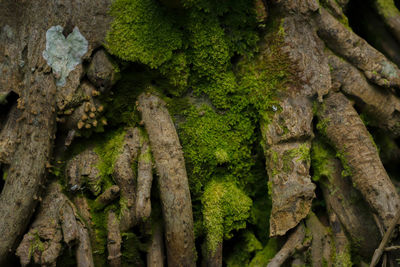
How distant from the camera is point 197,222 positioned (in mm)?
3438

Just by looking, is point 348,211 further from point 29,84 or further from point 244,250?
point 29,84

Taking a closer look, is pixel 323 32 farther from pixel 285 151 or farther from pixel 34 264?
pixel 34 264

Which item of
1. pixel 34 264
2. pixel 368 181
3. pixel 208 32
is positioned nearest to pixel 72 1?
pixel 208 32

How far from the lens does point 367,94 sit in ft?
12.1

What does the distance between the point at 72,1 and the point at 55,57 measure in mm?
469

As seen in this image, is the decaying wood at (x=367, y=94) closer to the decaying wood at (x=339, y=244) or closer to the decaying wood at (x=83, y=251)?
the decaying wood at (x=339, y=244)

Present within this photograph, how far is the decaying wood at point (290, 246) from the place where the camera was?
10.4 feet

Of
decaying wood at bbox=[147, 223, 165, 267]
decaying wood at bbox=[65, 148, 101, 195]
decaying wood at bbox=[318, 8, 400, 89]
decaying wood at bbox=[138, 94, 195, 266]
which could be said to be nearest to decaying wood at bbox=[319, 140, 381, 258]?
decaying wood at bbox=[318, 8, 400, 89]

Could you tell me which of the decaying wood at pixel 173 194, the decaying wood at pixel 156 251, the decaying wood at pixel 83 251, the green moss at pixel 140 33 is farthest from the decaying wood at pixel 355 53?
the decaying wood at pixel 83 251

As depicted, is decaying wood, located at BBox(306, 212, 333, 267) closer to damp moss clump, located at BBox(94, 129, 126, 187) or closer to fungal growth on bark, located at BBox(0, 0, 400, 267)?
fungal growth on bark, located at BBox(0, 0, 400, 267)

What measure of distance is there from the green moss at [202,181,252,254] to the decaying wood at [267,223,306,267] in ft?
1.29

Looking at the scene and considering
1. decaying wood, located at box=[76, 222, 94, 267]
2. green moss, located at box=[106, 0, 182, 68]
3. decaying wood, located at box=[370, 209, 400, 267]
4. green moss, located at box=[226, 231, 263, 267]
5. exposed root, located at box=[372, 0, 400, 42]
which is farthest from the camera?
exposed root, located at box=[372, 0, 400, 42]

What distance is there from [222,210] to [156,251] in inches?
24.4

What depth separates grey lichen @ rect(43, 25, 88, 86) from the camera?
327 centimetres
